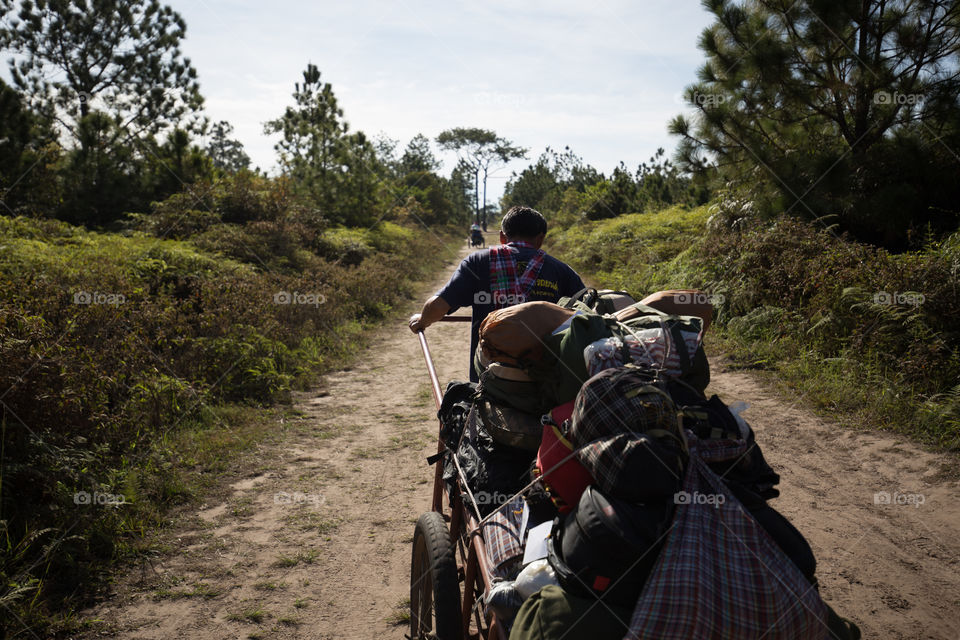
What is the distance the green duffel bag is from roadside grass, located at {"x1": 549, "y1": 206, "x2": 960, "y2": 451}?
4845 millimetres

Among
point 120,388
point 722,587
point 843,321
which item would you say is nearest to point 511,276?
point 722,587

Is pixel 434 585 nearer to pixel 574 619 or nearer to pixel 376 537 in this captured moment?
pixel 574 619

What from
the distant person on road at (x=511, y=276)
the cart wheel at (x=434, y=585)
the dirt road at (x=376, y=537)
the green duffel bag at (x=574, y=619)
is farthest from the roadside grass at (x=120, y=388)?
the green duffel bag at (x=574, y=619)

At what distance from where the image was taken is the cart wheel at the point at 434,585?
88.4 inches

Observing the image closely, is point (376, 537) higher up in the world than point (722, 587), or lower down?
lower down

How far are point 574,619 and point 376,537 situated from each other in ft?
9.51

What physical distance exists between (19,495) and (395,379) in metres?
4.91

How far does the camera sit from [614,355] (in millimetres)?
1767

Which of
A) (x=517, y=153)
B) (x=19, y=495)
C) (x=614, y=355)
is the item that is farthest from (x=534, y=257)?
(x=517, y=153)

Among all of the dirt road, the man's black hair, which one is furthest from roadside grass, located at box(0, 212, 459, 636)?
the man's black hair

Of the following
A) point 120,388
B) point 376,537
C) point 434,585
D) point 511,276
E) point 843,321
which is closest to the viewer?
point 434,585

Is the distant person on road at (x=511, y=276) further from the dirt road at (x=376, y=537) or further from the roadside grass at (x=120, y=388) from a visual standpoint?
the roadside grass at (x=120, y=388)

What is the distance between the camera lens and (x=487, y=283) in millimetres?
3426

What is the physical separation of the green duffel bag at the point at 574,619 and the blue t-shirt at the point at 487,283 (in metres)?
1.95
